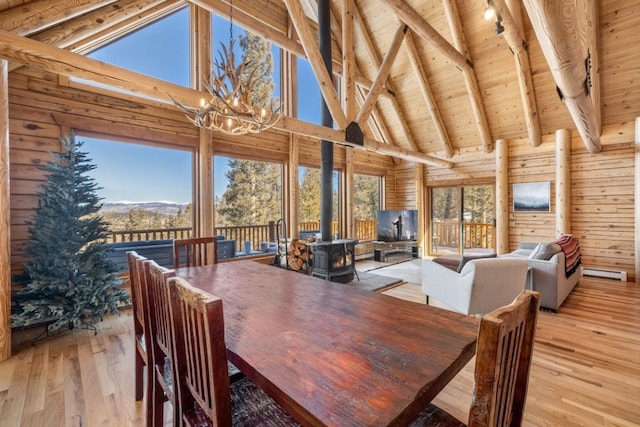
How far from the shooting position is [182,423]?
3.98ft

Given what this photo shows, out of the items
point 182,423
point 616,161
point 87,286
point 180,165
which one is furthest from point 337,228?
point 182,423

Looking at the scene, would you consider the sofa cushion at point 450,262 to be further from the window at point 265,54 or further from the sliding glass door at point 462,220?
the window at point 265,54

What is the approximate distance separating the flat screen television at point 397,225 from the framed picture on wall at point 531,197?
226cm

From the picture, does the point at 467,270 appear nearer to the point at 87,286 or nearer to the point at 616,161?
the point at 87,286

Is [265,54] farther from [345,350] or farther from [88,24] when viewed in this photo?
[345,350]

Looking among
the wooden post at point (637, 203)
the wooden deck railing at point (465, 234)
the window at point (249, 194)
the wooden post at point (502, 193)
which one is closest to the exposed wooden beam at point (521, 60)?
the wooden post at point (502, 193)

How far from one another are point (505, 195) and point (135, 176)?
7566mm

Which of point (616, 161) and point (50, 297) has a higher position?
point (616, 161)

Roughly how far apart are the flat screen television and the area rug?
1.98 m

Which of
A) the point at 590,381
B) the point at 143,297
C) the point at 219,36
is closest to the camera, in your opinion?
the point at 143,297

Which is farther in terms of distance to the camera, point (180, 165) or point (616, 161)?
point (616, 161)

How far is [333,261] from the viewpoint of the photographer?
4641mm

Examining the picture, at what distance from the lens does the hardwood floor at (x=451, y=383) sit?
Answer: 6.09 feet

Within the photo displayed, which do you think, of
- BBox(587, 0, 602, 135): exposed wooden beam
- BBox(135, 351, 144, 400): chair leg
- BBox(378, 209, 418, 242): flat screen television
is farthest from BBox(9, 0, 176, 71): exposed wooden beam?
BBox(587, 0, 602, 135): exposed wooden beam
